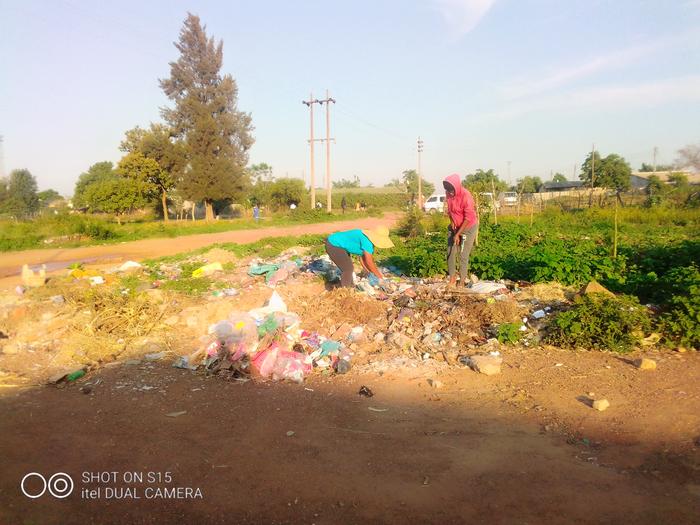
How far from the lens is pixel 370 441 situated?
135 inches

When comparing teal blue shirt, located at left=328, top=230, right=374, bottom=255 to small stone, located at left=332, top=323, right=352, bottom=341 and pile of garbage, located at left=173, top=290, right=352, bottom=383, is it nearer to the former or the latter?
small stone, located at left=332, top=323, right=352, bottom=341

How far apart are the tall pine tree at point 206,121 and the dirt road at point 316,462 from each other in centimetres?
2518

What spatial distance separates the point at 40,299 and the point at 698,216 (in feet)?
55.2

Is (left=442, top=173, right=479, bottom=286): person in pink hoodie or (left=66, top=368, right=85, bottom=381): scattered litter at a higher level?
(left=442, top=173, right=479, bottom=286): person in pink hoodie

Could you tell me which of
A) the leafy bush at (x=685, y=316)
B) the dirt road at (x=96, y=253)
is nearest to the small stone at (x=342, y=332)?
the leafy bush at (x=685, y=316)

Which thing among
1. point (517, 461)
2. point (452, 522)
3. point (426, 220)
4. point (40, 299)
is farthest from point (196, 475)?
point (426, 220)

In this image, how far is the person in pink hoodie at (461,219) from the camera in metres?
6.66

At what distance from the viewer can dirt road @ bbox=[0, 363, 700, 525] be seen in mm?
2641

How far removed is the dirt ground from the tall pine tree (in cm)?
2393

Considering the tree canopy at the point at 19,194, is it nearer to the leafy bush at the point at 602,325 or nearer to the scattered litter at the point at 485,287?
the scattered litter at the point at 485,287

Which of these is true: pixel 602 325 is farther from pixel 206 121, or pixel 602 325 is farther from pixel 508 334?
pixel 206 121

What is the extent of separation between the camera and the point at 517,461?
3064mm

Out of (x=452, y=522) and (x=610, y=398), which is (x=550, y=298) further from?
(x=452, y=522)

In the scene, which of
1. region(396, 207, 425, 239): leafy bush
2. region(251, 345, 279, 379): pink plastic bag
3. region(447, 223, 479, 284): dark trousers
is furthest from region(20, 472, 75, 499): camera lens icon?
region(396, 207, 425, 239): leafy bush
